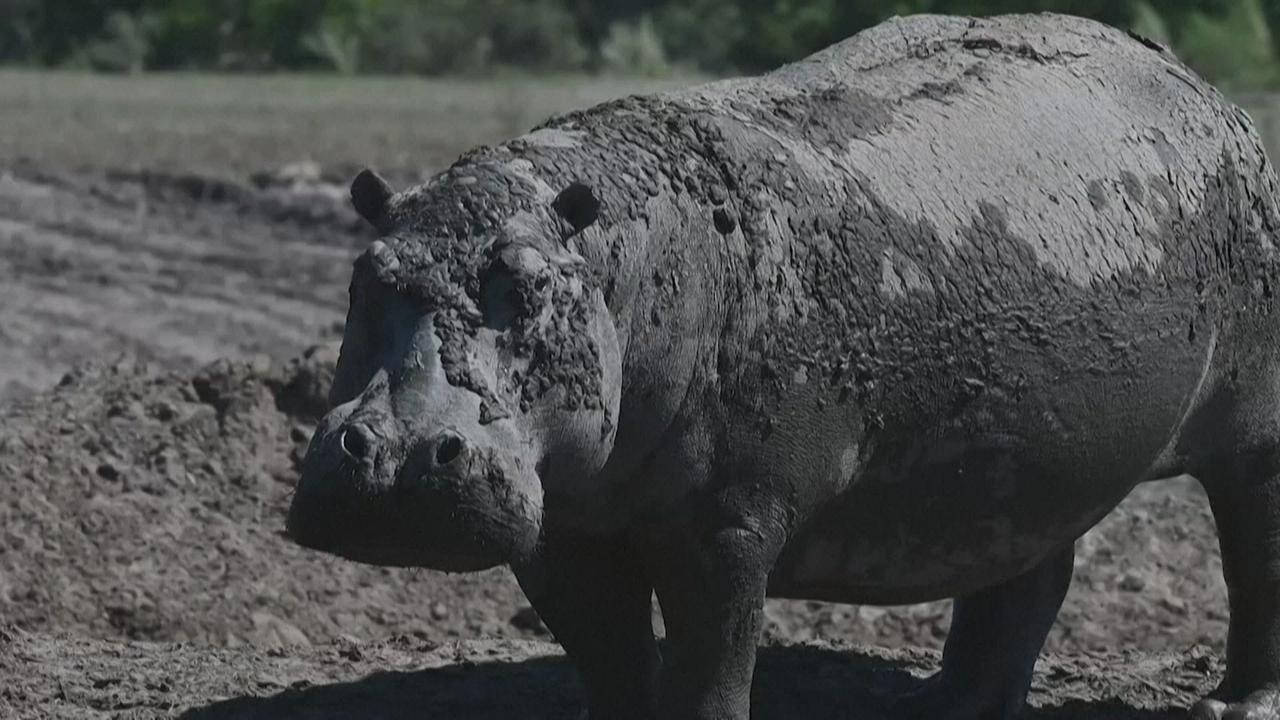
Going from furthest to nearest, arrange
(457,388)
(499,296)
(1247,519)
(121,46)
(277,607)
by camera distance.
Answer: (121,46), (277,607), (1247,519), (499,296), (457,388)

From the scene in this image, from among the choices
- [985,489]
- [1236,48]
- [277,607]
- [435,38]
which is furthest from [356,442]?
[435,38]

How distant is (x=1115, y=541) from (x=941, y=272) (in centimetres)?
410

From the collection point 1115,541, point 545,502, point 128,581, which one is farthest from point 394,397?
point 1115,541

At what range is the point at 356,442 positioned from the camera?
4535 millimetres

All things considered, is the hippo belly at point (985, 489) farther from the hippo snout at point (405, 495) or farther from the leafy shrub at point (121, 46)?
the leafy shrub at point (121, 46)

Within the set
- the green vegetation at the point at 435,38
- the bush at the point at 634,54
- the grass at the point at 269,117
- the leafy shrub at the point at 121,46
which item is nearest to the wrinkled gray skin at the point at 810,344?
the grass at the point at 269,117

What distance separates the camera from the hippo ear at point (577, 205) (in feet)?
16.0

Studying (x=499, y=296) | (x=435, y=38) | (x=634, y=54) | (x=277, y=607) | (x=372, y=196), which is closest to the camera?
(x=499, y=296)

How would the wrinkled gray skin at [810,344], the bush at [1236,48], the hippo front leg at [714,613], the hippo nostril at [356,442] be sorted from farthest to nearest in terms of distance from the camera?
the bush at [1236,48]
the hippo front leg at [714,613]
the wrinkled gray skin at [810,344]
the hippo nostril at [356,442]

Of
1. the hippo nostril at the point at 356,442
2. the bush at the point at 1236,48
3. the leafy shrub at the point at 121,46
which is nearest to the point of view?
the hippo nostril at the point at 356,442

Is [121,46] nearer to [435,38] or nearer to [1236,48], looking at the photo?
[435,38]

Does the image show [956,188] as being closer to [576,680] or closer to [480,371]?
[480,371]

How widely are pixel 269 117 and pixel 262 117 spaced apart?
6cm

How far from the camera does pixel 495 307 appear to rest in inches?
188
